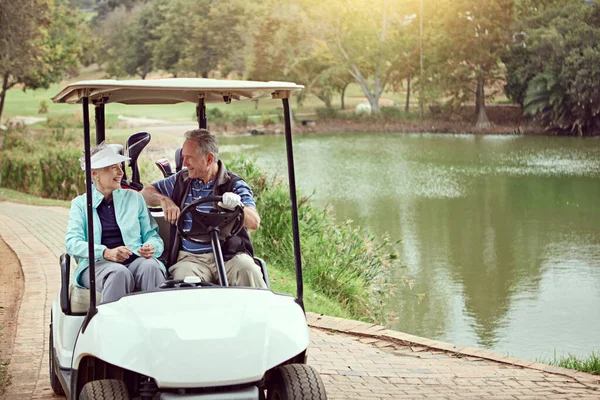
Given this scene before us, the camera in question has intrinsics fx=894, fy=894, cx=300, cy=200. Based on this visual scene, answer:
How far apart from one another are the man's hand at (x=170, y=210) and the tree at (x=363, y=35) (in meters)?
52.6

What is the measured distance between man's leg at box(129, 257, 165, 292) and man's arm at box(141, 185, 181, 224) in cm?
41

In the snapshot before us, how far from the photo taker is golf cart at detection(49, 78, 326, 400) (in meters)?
3.50

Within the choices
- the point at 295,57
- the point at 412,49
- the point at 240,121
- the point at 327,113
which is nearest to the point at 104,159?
the point at 240,121

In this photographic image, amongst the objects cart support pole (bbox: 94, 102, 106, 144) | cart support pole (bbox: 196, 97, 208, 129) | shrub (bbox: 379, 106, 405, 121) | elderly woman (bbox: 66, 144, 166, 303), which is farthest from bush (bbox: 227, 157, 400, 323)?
shrub (bbox: 379, 106, 405, 121)

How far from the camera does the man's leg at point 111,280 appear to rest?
4.11 meters

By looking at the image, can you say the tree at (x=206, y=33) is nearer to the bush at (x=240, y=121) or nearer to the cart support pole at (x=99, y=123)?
the bush at (x=240, y=121)

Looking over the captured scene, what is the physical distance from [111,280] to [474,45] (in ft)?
157

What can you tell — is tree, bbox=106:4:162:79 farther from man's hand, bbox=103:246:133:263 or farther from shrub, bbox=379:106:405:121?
man's hand, bbox=103:246:133:263

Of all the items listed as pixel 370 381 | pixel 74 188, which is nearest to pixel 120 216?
pixel 370 381

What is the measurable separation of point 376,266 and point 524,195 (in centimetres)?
1269

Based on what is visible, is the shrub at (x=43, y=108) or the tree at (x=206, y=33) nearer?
the shrub at (x=43, y=108)

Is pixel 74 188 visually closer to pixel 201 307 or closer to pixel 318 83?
pixel 201 307

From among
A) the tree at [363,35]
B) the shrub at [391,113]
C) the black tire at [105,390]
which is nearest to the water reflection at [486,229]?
the black tire at [105,390]

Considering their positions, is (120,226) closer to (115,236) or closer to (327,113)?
(115,236)
